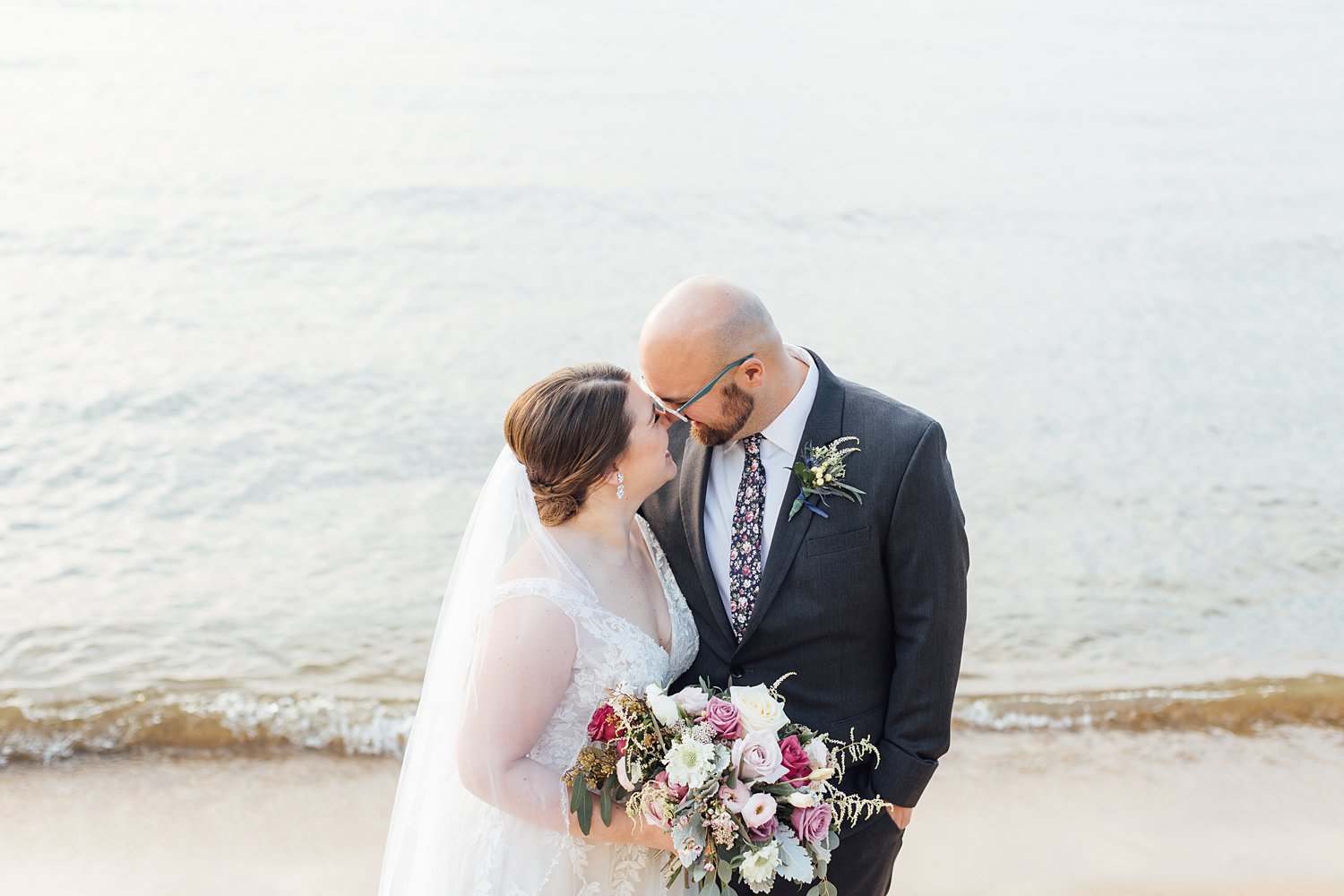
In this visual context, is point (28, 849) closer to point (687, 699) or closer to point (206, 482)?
point (687, 699)

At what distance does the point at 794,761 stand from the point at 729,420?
915 millimetres

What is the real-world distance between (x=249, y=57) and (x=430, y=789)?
21.4m

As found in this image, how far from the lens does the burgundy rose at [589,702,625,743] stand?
2600 mm

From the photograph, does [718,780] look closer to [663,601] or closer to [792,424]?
[663,601]

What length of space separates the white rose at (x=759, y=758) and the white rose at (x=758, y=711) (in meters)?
0.03

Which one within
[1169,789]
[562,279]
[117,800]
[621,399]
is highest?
[621,399]

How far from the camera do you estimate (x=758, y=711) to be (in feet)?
8.36

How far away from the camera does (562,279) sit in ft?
43.2

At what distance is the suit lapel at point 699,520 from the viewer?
300cm

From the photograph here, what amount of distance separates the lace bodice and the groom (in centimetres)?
29

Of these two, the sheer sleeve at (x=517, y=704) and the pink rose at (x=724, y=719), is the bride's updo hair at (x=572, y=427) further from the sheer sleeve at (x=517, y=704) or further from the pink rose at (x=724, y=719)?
the pink rose at (x=724, y=719)

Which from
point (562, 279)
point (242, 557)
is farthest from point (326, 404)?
point (562, 279)

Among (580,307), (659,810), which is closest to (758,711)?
(659,810)

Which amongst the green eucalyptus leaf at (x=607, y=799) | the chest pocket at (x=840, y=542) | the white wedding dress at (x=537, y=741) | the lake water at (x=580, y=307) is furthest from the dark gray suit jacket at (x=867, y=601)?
the lake water at (x=580, y=307)
